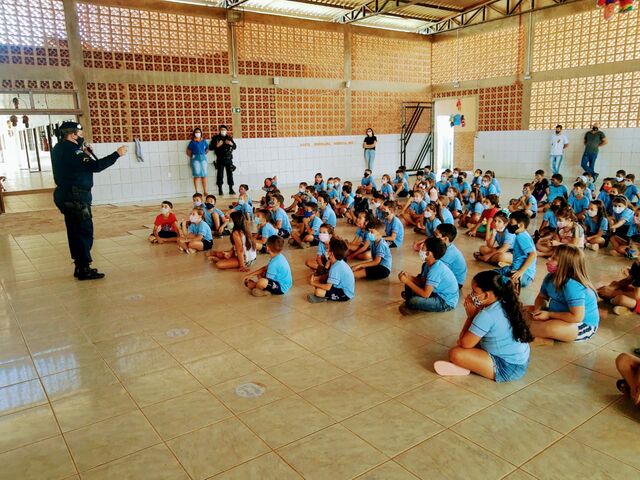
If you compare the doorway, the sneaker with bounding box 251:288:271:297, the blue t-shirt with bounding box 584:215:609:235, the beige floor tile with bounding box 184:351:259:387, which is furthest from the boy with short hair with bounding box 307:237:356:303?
the doorway

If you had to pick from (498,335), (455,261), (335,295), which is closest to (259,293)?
(335,295)

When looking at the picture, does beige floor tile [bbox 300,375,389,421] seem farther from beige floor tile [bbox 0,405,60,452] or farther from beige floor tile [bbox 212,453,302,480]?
beige floor tile [bbox 0,405,60,452]

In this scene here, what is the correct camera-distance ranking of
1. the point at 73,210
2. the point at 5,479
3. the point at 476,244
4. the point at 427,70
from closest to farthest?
the point at 5,479, the point at 73,210, the point at 476,244, the point at 427,70

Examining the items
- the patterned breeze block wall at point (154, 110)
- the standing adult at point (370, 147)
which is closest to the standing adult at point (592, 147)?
the standing adult at point (370, 147)

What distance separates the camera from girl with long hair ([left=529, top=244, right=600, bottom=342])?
3707mm

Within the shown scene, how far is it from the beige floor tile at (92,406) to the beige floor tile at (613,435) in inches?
103

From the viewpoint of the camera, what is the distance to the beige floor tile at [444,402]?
9.70 ft

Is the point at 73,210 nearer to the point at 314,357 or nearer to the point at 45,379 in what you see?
the point at 45,379

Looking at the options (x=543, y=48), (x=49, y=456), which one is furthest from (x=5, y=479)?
(x=543, y=48)

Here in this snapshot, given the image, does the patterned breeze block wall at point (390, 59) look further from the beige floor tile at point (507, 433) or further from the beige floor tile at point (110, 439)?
the beige floor tile at point (110, 439)

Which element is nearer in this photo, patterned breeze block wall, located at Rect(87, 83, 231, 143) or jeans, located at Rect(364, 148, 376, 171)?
patterned breeze block wall, located at Rect(87, 83, 231, 143)

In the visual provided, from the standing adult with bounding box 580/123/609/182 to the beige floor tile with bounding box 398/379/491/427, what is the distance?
1187cm

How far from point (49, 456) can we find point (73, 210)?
370 cm

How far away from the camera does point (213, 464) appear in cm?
255
